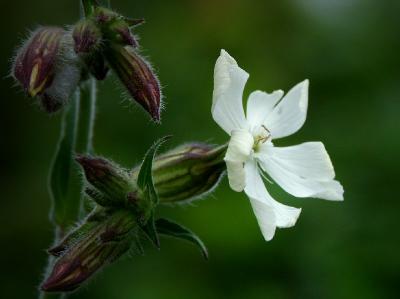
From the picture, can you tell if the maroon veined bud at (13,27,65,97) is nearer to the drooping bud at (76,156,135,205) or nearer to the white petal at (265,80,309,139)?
the drooping bud at (76,156,135,205)

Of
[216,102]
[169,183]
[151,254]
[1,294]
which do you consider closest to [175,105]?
[151,254]

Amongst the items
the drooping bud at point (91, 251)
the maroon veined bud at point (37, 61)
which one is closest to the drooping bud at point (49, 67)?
the maroon veined bud at point (37, 61)

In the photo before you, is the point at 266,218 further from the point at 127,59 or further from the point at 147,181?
the point at 127,59

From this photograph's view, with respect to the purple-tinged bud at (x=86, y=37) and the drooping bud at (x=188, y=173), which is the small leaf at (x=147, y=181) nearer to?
the drooping bud at (x=188, y=173)

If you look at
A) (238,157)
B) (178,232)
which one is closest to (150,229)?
(178,232)

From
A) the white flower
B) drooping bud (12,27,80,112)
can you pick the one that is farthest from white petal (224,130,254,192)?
drooping bud (12,27,80,112)

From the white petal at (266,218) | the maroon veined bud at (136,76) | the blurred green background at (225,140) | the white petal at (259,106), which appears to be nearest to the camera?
the white petal at (266,218)
